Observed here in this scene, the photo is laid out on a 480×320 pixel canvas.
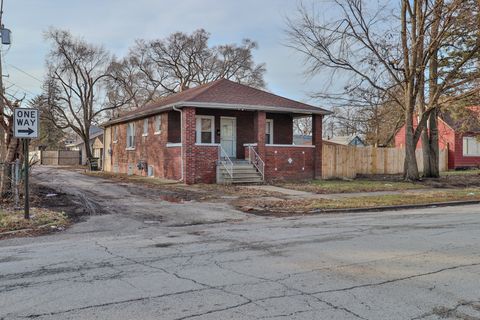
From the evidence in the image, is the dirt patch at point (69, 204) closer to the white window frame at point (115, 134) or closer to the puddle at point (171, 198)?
the puddle at point (171, 198)

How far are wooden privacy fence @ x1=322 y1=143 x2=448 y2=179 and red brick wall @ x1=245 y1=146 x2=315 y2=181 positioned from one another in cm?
148

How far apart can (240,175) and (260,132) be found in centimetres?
270

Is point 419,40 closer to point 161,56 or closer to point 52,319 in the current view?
point 52,319

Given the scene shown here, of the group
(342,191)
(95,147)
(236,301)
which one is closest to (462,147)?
(342,191)

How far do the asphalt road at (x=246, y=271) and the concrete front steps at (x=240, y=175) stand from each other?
1056cm

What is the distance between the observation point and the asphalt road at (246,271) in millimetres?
4777

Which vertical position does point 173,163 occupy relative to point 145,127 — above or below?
below

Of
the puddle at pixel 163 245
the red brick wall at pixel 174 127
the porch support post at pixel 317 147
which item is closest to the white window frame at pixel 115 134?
the red brick wall at pixel 174 127

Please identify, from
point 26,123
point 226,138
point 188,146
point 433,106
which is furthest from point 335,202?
point 433,106

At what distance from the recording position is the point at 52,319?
177 inches

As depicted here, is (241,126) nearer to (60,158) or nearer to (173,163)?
(173,163)

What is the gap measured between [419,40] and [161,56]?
43558mm

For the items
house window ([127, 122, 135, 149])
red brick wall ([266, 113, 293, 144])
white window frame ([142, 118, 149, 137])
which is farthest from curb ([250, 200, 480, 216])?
house window ([127, 122, 135, 149])

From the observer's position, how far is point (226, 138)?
2505 cm
